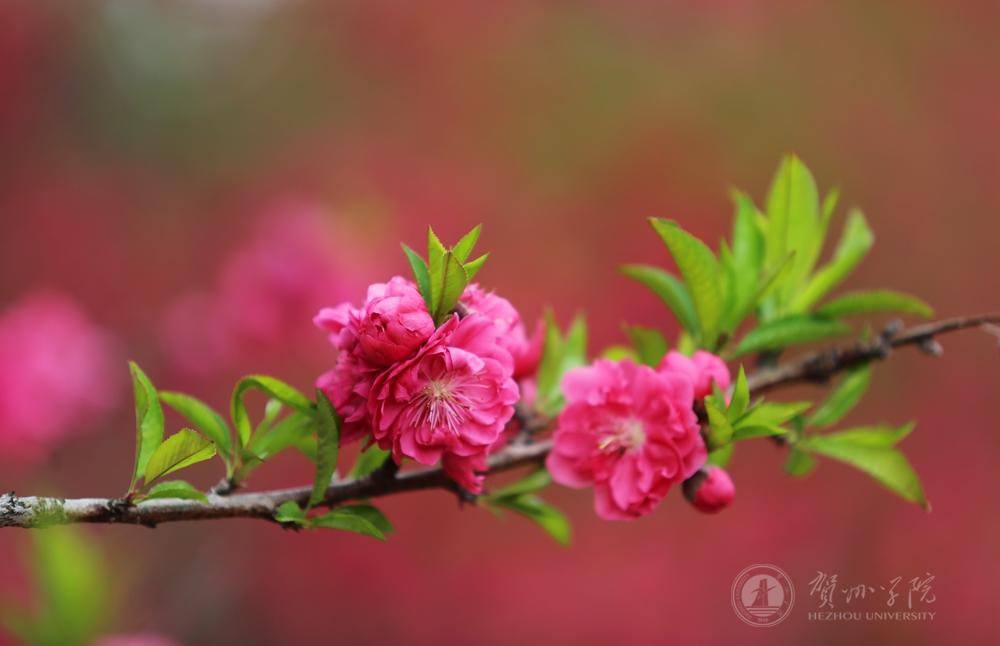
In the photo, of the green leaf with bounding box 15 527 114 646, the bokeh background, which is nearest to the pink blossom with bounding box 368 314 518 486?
the green leaf with bounding box 15 527 114 646

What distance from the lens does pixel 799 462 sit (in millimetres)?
794

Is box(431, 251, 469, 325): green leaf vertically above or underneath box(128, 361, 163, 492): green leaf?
above

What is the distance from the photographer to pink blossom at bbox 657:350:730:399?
2.24 ft

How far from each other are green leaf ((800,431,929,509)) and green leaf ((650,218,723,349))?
0.13 meters

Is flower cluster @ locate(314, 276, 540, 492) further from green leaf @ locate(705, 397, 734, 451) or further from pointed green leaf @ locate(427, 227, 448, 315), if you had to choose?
green leaf @ locate(705, 397, 734, 451)

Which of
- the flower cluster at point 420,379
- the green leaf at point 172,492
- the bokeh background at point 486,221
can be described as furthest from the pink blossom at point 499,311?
the bokeh background at point 486,221

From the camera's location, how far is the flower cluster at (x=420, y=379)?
583 millimetres

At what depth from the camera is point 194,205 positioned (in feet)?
13.8

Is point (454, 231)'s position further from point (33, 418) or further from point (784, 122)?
point (33, 418)

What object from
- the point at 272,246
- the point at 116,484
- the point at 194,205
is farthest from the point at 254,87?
the point at 272,246

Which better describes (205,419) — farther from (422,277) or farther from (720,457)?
(720,457)

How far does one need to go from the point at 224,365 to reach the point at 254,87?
266cm

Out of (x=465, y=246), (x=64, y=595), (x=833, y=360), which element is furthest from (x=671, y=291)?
(x=64, y=595)

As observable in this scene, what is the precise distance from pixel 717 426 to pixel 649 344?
160 millimetres
